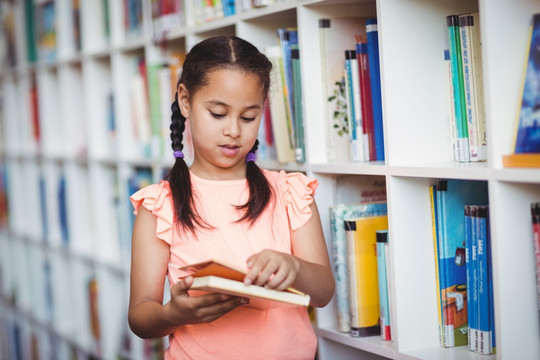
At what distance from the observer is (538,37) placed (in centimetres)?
117

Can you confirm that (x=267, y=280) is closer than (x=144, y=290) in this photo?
Yes

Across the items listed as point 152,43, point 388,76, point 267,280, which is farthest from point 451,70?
point 152,43

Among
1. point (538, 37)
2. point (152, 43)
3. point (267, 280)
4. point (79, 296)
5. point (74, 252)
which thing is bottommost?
point (79, 296)

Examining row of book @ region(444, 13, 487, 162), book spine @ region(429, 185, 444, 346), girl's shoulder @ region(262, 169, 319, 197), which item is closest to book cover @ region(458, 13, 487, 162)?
row of book @ region(444, 13, 487, 162)

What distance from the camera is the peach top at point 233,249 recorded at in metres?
1.37

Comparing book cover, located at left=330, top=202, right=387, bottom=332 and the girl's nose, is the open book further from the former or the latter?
book cover, located at left=330, top=202, right=387, bottom=332

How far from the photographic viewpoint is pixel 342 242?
5.20ft

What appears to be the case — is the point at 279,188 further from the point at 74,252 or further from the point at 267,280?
the point at 74,252

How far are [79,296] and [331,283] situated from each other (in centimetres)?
193

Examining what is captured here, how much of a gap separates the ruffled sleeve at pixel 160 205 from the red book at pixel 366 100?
0.48 meters

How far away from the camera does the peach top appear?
4.49 ft

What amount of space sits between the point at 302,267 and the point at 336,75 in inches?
22.2

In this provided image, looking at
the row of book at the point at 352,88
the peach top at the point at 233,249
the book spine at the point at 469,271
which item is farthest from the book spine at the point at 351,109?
the book spine at the point at 469,271

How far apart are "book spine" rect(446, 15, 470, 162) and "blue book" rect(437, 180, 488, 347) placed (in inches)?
2.8
